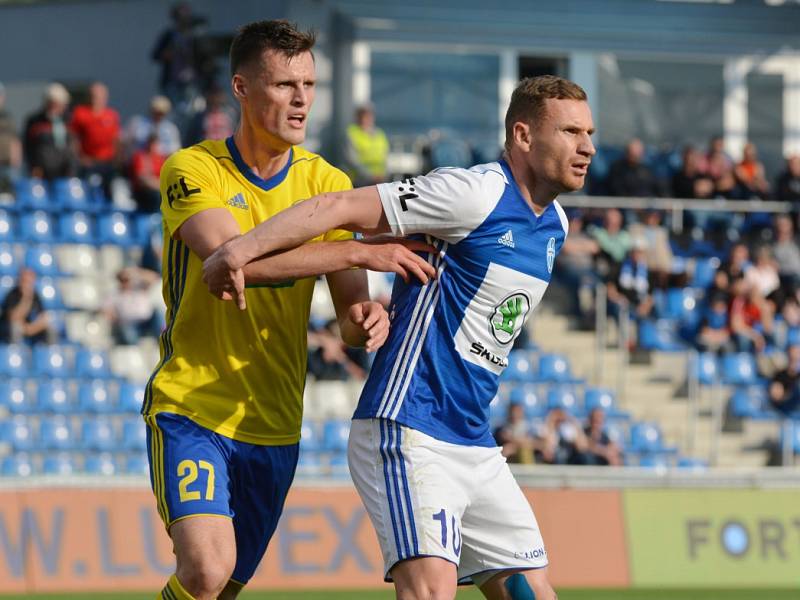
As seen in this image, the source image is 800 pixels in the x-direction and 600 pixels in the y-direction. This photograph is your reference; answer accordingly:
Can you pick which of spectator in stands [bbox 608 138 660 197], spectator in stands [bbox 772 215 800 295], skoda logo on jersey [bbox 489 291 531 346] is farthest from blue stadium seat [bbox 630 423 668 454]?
skoda logo on jersey [bbox 489 291 531 346]

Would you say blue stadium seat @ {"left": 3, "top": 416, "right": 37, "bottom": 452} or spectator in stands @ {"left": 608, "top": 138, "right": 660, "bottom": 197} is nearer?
blue stadium seat @ {"left": 3, "top": 416, "right": 37, "bottom": 452}

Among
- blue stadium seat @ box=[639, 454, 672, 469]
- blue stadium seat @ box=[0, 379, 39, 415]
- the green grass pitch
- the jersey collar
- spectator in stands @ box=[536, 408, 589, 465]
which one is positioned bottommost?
the green grass pitch

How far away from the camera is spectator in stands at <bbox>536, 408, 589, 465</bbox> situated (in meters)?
15.5

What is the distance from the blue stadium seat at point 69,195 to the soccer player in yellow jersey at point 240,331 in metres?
11.7

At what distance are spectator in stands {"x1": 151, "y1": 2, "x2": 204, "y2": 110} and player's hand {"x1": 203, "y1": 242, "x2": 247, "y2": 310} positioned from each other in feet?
43.7

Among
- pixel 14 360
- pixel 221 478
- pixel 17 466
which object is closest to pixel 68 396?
pixel 14 360

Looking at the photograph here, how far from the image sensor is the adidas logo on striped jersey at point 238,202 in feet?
19.7

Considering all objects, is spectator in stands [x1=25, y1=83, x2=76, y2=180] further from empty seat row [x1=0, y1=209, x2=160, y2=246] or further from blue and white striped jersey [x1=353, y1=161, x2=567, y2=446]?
blue and white striped jersey [x1=353, y1=161, x2=567, y2=446]

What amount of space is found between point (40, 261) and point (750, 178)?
9.25 meters

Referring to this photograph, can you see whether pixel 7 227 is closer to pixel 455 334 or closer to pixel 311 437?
pixel 311 437

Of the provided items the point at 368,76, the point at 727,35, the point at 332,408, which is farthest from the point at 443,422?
the point at 727,35

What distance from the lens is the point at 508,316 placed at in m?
5.81

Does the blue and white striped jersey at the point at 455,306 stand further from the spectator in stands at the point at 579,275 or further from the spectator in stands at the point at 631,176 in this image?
the spectator in stands at the point at 631,176

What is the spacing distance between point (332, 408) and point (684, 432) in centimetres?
429
